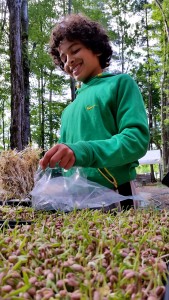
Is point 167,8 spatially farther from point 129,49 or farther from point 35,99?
point 35,99

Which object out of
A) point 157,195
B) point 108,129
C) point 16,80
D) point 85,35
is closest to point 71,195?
point 108,129

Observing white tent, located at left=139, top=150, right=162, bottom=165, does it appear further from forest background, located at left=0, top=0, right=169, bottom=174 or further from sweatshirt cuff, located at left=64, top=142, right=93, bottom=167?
sweatshirt cuff, located at left=64, top=142, right=93, bottom=167

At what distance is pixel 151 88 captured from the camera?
766 inches

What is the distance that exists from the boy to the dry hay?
81cm

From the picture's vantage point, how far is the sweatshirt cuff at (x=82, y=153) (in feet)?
3.45

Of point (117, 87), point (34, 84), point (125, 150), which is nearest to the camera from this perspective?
point (125, 150)

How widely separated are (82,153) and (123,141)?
0.20 meters

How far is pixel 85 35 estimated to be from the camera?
5.25 ft

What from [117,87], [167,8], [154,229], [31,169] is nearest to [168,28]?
[167,8]

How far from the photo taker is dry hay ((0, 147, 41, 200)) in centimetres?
240

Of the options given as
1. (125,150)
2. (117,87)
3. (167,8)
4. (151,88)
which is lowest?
(125,150)

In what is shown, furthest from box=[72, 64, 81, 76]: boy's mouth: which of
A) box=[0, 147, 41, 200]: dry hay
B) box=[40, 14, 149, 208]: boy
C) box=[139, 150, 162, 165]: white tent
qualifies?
box=[139, 150, 162, 165]: white tent

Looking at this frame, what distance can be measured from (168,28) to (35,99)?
8468 mm

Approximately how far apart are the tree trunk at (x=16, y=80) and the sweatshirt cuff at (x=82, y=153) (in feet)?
14.7
